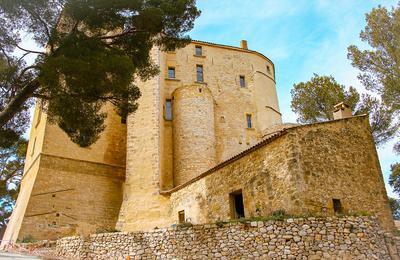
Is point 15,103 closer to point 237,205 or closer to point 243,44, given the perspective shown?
point 237,205

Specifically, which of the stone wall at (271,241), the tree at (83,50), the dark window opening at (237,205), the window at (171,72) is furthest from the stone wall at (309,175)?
the window at (171,72)

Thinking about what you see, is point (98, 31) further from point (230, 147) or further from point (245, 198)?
point (230, 147)

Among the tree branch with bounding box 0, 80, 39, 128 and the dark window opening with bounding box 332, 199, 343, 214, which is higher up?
the tree branch with bounding box 0, 80, 39, 128

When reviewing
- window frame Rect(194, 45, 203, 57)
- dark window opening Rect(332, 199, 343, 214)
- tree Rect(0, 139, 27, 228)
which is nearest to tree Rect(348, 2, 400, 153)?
dark window opening Rect(332, 199, 343, 214)

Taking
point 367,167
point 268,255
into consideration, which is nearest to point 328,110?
point 367,167

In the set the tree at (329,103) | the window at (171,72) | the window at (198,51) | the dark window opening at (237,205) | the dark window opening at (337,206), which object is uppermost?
the window at (198,51)

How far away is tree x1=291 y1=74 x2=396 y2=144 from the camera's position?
1900 centimetres

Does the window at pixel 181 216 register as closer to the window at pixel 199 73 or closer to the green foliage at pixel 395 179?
the window at pixel 199 73

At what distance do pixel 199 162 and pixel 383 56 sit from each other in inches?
431

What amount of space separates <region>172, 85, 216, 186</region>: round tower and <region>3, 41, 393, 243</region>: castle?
67 mm

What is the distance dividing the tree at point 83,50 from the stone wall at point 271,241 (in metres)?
4.48

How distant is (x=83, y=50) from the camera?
10266 mm

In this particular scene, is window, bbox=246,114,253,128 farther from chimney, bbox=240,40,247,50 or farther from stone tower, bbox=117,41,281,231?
chimney, bbox=240,40,247,50

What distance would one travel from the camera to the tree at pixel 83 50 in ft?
33.5
